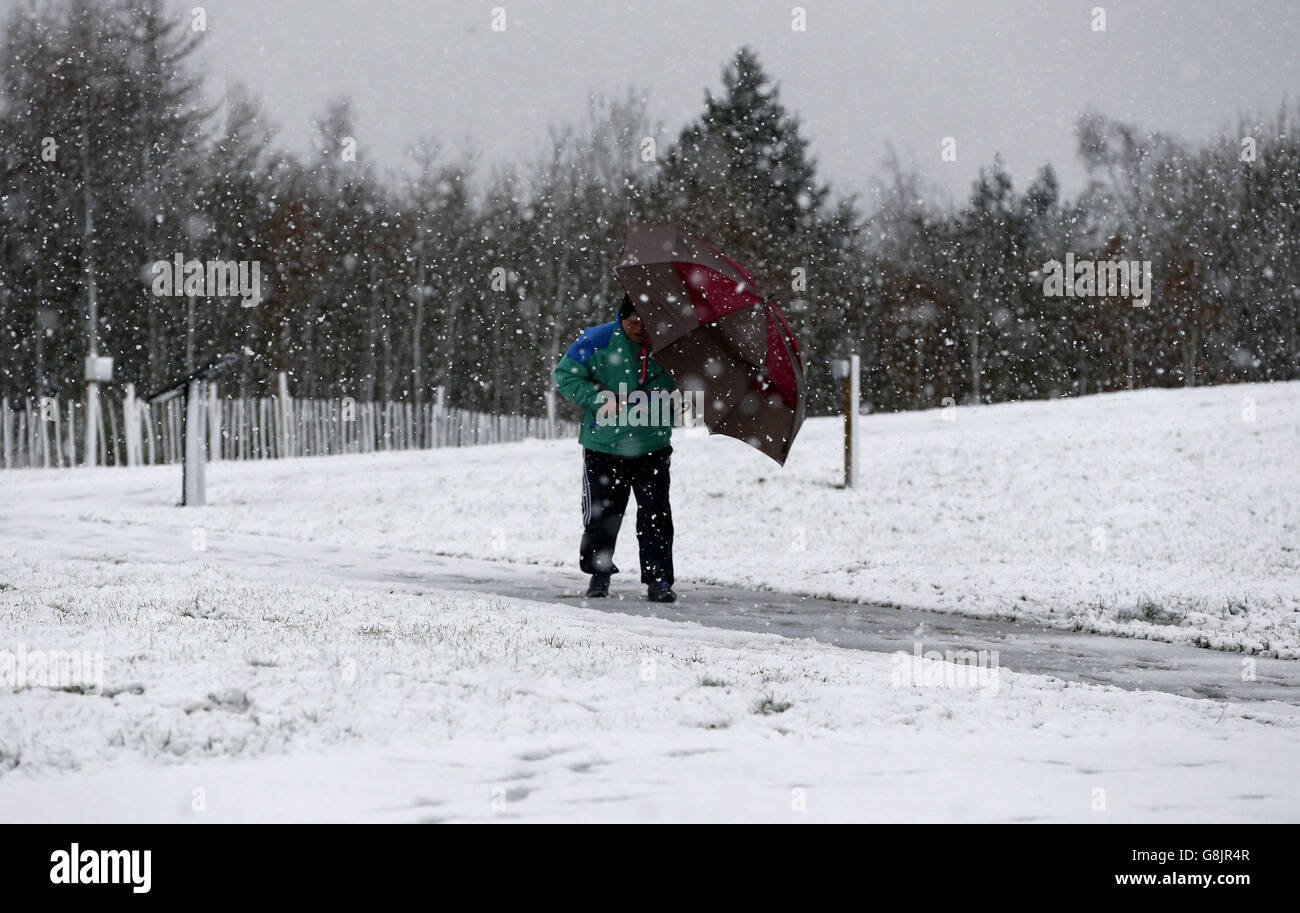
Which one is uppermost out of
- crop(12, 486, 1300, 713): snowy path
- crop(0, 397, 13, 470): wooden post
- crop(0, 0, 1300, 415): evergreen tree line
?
crop(0, 0, 1300, 415): evergreen tree line

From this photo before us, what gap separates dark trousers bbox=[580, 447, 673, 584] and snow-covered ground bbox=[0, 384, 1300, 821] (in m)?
0.86

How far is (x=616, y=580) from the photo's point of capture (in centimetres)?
1005

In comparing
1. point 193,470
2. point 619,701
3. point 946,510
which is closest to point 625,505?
point 619,701

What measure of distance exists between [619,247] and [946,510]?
96.8ft

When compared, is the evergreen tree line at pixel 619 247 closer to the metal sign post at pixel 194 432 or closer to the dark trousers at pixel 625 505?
the metal sign post at pixel 194 432

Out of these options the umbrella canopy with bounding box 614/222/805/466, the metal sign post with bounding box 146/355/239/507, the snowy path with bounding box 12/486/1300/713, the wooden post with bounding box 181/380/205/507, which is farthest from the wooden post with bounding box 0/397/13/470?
the umbrella canopy with bounding box 614/222/805/466

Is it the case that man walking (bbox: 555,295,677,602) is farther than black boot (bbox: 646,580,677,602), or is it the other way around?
black boot (bbox: 646,580,677,602)

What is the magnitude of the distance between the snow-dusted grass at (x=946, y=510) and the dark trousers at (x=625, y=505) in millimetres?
1236

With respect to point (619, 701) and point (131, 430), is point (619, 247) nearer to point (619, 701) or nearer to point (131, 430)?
point (131, 430)

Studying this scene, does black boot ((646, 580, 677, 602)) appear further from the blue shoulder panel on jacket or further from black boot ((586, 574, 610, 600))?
the blue shoulder panel on jacket

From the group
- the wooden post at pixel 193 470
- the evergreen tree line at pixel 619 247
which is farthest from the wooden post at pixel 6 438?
the wooden post at pixel 193 470

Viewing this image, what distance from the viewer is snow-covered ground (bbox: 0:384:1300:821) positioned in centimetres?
346

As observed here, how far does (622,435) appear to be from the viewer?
8.20 metres
